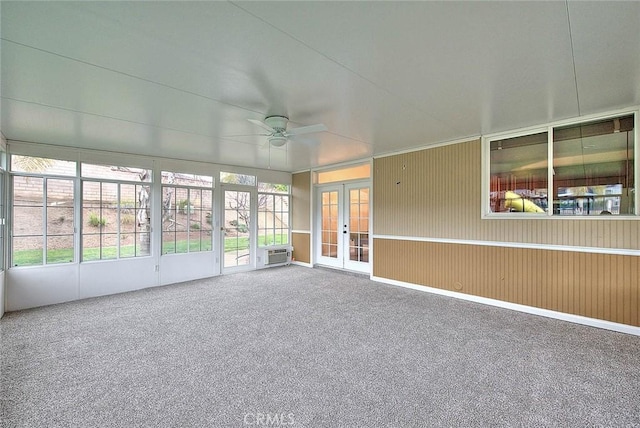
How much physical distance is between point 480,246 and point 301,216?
426 cm

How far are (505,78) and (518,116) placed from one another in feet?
4.03

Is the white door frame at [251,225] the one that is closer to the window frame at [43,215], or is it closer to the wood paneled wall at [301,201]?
the wood paneled wall at [301,201]

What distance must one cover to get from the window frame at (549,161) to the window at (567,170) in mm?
17

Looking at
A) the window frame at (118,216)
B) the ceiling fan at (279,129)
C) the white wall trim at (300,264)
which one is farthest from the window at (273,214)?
the ceiling fan at (279,129)

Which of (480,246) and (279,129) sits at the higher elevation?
(279,129)

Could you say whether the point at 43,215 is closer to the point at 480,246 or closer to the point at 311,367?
the point at 311,367

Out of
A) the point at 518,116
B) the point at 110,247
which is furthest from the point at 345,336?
the point at 110,247

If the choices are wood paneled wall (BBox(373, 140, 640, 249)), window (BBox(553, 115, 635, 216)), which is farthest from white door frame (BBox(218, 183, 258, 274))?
window (BBox(553, 115, 635, 216))

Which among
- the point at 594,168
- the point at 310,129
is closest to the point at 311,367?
the point at 310,129

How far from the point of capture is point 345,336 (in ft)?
9.87

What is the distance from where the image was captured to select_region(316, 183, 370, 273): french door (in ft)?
19.9

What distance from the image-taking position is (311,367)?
2408 mm

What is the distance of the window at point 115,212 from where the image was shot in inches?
183

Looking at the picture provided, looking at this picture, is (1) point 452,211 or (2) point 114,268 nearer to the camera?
(1) point 452,211
